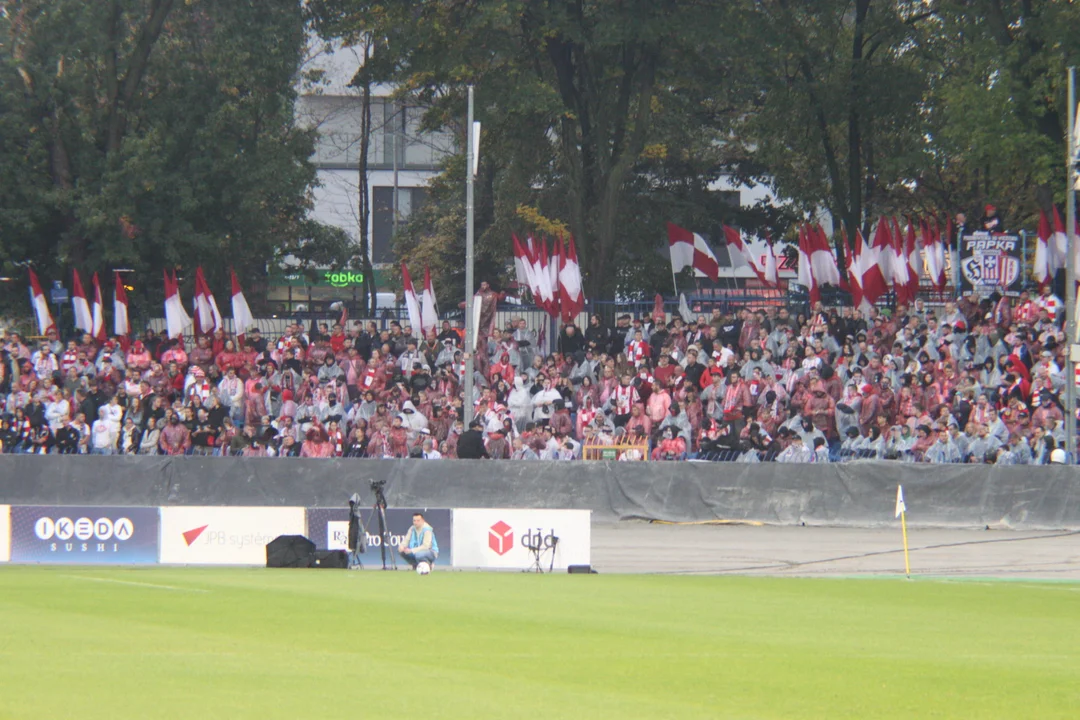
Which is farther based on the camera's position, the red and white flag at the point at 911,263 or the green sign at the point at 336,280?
the green sign at the point at 336,280

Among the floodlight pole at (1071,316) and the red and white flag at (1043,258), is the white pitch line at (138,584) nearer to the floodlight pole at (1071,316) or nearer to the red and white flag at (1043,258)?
the floodlight pole at (1071,316)

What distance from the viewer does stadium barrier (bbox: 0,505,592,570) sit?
22.6m

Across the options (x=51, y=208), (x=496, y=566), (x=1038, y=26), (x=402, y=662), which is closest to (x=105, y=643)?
(x=402, y=662)

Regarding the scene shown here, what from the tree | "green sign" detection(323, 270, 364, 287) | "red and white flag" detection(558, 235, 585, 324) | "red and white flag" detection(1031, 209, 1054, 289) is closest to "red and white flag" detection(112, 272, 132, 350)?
the tree

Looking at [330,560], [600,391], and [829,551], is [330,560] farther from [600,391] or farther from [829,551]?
[600,391]

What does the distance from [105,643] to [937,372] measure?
1934 cm

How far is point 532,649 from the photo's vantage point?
13016 millimetres

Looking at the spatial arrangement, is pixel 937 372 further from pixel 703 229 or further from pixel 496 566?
pixel 703 229

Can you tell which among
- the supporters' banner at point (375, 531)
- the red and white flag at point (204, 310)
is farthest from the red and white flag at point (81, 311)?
the supporters' banner at point (375, 531)

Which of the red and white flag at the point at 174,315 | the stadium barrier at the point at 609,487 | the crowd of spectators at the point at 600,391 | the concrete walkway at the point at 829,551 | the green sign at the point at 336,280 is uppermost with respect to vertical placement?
the green sign at the point at 336,280

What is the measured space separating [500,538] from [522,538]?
38 centimetres

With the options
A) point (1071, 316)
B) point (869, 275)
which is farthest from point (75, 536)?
point (869, 275)

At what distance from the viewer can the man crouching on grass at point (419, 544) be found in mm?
22188

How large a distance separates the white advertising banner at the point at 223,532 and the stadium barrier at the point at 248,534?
0.02m
